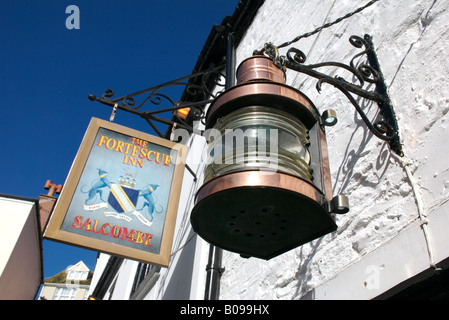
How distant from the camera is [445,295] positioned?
1.60m

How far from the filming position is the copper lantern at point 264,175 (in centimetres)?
150

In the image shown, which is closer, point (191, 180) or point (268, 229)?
point (268, 229)

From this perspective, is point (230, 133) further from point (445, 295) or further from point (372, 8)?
point (372, 8)

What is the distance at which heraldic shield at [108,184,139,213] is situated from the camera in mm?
3379

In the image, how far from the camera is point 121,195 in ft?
11.3

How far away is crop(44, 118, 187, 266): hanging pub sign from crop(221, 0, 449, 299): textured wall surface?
0.93 meters

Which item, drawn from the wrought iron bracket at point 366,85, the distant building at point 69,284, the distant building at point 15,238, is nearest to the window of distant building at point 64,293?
the distant building at point 69,284

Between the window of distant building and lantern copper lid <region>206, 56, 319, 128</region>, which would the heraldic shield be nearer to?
lantern copper lid <region>206, 56, 319, 128</region>

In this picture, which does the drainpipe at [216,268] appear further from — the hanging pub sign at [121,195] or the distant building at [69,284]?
the distant building at [69,284]

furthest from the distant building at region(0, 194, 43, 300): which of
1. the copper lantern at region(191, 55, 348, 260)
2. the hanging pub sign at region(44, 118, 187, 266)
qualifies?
the copper lantern at region(191, 55, 348, 260)

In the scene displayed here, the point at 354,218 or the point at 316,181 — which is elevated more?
the point at 354,218

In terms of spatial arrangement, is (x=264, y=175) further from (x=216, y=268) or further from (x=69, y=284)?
(x=69, y=284)
